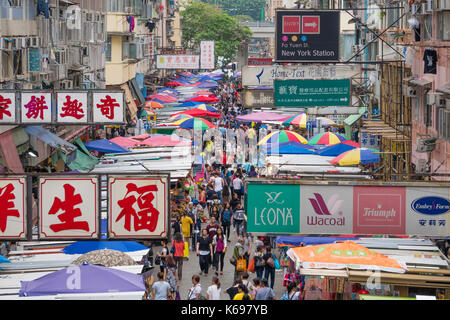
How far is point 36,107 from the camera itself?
1561cm

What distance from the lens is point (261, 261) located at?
15602 mm

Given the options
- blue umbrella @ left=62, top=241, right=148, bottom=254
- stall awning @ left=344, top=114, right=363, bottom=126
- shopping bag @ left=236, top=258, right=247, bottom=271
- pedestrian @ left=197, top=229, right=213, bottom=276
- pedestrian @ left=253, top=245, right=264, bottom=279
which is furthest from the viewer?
stall awning @ left=344, top=114, right=363, bottom=126

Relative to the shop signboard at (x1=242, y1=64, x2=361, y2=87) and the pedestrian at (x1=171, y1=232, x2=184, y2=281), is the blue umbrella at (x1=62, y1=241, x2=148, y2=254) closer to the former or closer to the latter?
the pedestrian at (x1=171, y1=232, x2=184, y2=281)

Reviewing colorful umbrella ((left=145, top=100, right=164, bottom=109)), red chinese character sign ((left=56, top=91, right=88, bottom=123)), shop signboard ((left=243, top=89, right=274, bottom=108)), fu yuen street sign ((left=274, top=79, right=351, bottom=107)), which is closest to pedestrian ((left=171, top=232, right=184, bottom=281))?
red chinese character sign ((left=56, top=91, right=88, bottom=123))

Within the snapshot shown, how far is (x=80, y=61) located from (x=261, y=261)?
1672 centimetres

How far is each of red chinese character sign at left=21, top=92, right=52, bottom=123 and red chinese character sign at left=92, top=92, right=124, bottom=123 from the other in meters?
0.90

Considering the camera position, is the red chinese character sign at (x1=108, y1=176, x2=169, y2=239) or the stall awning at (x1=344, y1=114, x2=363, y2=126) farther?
the stall awning at (x1=344, y1=114, x2=363, y2=126)

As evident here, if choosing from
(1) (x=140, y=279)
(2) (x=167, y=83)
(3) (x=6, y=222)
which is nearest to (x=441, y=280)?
(1) (x=140, y=279)

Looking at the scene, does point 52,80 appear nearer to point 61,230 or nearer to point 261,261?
point 261,261

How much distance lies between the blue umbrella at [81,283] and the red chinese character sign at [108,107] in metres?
5.64

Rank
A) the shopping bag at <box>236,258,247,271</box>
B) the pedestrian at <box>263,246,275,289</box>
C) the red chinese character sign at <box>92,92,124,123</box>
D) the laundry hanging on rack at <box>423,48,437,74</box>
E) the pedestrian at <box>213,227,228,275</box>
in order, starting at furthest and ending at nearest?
the laundry hanging on rack at <box>423,48,437,74</box>, the pedestrian at <box>213,227,228,275</box>, the red chinese character sign at <box>92,92,124,123</box>, the shopping bag at <box>236,258,247,271</box>, the pedestrian at <box>263,246,275,289</box>

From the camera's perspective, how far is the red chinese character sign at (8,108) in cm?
1505

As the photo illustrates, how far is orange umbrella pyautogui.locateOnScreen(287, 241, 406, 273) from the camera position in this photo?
40.0 ft

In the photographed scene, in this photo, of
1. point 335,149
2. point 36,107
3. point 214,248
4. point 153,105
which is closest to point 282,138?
point 335,149
